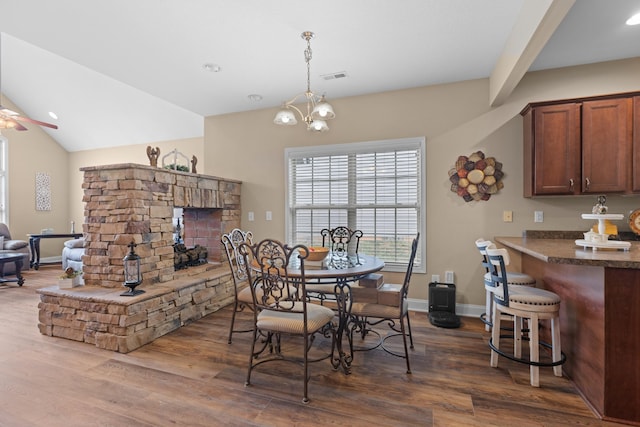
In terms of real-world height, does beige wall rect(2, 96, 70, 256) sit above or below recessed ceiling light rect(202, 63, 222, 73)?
below

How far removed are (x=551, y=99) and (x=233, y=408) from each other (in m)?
4.03

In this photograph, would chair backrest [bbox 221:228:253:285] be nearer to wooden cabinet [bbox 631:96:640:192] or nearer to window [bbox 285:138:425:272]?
window [bbox 285:138:425:272]

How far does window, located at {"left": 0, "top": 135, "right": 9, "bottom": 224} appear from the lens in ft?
Result: 21.7

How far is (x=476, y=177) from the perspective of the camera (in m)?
3.47

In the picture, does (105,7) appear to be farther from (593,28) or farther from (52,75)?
(52,75)

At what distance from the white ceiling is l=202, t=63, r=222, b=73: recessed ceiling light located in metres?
0.06

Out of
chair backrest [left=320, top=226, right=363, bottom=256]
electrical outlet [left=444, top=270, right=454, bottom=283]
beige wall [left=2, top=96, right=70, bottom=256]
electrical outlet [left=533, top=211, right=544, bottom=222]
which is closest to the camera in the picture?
electrical outlet [left=533, top=211, right=544, bottom=222]

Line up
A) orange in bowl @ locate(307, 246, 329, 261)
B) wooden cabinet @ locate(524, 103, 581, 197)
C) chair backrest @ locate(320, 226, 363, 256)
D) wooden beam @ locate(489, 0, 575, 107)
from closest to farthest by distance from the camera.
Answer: wooden beam @ locate(489, 0, 575, 107)
orange in bowl @ locate(307, 246, 329, 261)
wooden cabinet @ locate(524, 103, 581, 197)
chair backrest @ locate(320, 226, 363, 256)

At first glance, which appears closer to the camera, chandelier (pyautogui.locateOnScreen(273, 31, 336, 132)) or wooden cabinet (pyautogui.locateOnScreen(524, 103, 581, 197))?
chandelier (pyautogui.locateOnScreen(273, 31, 336, 132))

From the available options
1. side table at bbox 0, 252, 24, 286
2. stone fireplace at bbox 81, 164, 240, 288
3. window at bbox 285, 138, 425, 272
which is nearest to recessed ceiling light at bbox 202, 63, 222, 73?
stone fireplace at bbox 81, 164, 240, 288

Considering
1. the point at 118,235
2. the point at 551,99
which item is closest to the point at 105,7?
the point at 118,235

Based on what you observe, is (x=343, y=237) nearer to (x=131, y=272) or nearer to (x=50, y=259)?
(x=131, y=272)

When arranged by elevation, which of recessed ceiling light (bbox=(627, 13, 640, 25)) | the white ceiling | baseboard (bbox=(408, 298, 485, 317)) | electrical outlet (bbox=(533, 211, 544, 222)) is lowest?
baseboard (bbox=(408, 298, 485, 317))

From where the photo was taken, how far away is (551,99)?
3.24 meters
